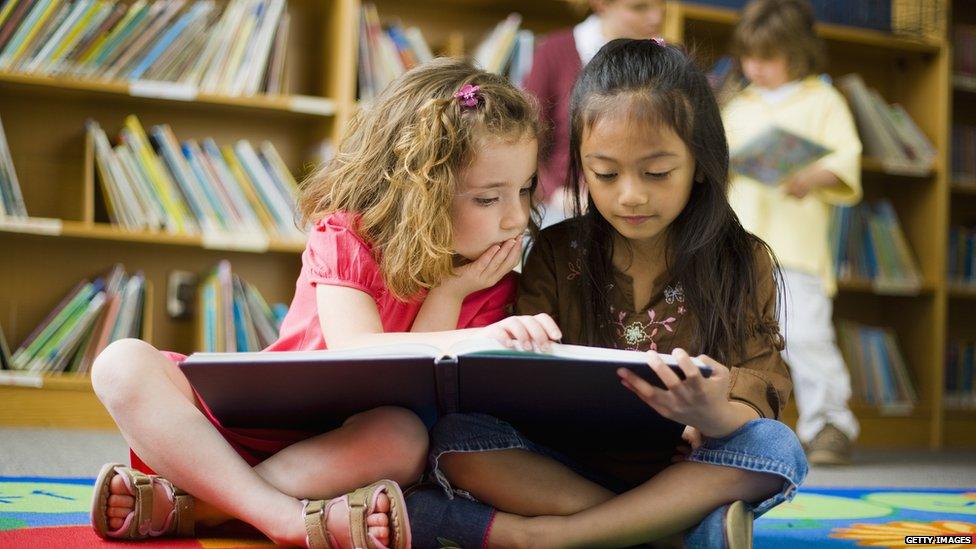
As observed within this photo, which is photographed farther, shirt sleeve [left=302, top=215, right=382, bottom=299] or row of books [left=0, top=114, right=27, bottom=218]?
row of books [left=0, top=114, right=27, bottom=218]

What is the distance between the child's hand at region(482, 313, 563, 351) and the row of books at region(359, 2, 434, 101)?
1.75 meters

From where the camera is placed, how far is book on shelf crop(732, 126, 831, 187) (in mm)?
2314

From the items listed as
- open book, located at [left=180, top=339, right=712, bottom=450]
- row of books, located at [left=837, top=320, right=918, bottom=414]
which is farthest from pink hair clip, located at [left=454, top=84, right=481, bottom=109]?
row of books, located at [left=837, top=320, right=918, bottom=414]

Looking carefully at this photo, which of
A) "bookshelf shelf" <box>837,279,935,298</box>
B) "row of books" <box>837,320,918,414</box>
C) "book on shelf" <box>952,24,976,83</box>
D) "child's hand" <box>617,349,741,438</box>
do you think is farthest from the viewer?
"book on shelf" <box>952,24,976,83</box>

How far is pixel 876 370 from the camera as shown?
10.5ft

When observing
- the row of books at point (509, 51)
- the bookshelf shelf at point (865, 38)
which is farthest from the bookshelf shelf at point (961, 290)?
the row of books at point (509, 51)

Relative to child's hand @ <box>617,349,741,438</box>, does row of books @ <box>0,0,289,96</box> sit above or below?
above

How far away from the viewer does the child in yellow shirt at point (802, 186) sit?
2.60m

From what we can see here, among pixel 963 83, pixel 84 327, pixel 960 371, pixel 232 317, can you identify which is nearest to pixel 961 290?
pixel 960 371

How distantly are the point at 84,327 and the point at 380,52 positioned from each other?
97 cm

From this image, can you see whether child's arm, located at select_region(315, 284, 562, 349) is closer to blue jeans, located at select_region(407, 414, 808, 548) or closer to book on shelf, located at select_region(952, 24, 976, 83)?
blue jeans, located at select_region(407, 414, 808, 548)

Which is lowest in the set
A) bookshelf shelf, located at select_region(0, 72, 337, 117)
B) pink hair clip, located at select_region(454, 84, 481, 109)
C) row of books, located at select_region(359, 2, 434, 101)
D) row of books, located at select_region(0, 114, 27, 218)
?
row of books, located at select_region(0, 114, 27, 218)

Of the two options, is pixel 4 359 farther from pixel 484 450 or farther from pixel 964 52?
pixel 964 52

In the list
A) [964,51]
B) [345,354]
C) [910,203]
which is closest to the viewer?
[345,354]
